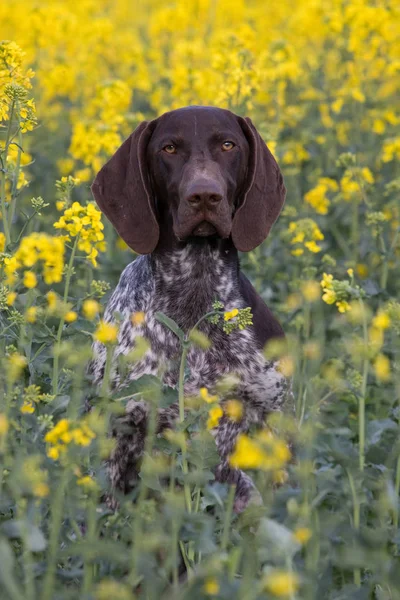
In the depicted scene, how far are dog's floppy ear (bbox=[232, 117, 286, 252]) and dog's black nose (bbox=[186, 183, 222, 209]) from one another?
1.16 feet

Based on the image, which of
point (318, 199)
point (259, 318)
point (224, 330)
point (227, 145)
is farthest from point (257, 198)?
point (318, 199)

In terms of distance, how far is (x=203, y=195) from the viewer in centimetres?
447

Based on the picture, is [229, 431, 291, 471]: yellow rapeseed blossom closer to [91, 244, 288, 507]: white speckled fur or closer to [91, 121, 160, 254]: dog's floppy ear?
[91, 244, 288, 507]: white speckled fur

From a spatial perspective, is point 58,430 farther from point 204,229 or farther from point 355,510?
point 204,229

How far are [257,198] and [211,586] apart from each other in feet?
8.29

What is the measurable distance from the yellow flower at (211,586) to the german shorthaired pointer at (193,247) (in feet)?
5.80

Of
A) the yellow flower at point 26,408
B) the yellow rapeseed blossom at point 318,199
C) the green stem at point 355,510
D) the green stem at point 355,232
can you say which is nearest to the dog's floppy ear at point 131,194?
the yellow flower at point 26,408

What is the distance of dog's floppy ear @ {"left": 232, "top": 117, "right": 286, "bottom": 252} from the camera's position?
16.0 ft

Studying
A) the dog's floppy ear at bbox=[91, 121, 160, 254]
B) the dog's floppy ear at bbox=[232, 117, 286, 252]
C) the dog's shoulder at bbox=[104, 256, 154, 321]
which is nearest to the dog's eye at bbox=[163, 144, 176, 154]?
the dog's floppy ear at bbox=[91, 121, 160, 254]

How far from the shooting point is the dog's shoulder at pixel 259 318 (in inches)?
187

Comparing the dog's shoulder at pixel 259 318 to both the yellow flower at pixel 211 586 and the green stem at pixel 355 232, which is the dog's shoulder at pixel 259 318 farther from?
the yellow flower at pixel 211 586

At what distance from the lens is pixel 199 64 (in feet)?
35.3

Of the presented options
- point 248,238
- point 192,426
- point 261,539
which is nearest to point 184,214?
point 248,238

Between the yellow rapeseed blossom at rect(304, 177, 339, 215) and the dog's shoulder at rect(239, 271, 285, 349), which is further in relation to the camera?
the yellow rapeseed blossom at rect(304, 177, 339, 215)
